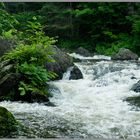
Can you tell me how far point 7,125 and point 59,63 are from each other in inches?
128

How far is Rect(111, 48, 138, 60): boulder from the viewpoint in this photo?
8.49 m

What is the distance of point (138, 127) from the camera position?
4.32 metres

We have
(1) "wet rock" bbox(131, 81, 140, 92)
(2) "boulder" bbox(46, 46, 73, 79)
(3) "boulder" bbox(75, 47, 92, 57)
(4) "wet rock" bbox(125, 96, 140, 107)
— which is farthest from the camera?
(3) "boulder" bbox(75, 47, 92, 57)

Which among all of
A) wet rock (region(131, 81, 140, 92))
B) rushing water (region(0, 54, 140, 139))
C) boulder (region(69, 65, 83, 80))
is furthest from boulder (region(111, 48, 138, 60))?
wet rock (region(131, 81, 140, 92))

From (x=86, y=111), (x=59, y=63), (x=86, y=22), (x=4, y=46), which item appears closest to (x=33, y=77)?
(x=86, y=111)

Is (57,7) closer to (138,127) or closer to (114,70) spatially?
(114,70)

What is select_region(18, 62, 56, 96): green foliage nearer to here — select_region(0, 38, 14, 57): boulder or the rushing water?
the rushing water

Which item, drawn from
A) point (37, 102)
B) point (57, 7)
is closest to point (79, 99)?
point (37, 102)

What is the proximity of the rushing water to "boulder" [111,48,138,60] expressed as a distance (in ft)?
4.64

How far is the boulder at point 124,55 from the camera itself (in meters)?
8.49

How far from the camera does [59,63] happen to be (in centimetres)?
727

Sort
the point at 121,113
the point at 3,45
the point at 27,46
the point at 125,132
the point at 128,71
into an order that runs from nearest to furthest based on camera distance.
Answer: the point at 125,132, the point at 121,113, the point at 27,46, the point at 3,45, the point at 128,71

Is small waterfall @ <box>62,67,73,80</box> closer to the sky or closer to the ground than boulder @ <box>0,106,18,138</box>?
closer to the ground

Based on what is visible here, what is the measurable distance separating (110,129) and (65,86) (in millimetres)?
2126
